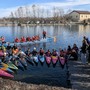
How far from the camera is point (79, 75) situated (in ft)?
57.2

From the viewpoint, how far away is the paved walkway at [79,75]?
15023 mm

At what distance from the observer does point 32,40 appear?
39.8 metres

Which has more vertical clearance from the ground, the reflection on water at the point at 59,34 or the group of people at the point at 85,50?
the group of people at the point at 85,50

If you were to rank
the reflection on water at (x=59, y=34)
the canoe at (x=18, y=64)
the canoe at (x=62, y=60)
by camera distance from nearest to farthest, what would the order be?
the canoe at (x=18, y=64) < the canoe at (x=62, y=60) < the reflection on water at (x=59, y=34)

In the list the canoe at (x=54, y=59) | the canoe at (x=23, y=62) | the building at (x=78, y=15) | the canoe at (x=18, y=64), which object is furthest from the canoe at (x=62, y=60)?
the building at (x=78, y=15)

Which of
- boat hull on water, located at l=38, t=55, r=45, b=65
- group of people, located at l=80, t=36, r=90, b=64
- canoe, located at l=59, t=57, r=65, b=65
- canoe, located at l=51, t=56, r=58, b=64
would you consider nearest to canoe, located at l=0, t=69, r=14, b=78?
boat hull on water, located at l=38, t=55, r=45, b=65

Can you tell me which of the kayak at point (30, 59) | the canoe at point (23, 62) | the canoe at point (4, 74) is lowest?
the kayak at point (30, 59)

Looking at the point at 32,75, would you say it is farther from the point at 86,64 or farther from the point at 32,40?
the point at 32,40

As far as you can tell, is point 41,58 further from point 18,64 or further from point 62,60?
point 18,64

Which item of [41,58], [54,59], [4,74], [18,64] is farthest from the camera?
[41,58]

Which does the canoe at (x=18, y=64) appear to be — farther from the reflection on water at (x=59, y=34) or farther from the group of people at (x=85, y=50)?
the reflection on water at (x=59, y=34)

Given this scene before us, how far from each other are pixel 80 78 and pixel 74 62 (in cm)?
579

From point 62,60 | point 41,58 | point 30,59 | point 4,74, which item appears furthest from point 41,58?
point 4,74

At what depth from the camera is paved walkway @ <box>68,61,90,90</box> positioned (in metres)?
15.0
